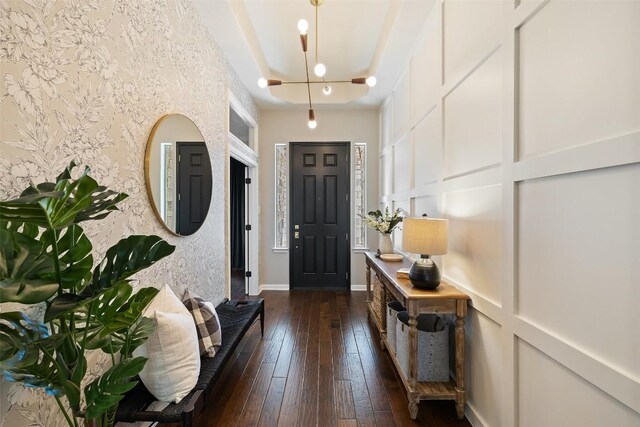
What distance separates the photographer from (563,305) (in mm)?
1140

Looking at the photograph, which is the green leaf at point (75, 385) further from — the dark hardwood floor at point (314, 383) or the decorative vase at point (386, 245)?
the decorative vase at point (386, 245)

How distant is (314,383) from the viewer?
223 centimetres

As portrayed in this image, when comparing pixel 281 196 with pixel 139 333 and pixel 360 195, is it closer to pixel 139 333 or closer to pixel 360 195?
pixel 360 195

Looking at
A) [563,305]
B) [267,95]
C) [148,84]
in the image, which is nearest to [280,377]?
[563,305]

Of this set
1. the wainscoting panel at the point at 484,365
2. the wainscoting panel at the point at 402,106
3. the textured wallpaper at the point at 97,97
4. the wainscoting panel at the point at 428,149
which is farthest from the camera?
the wainscoting panel at the point at 402,106

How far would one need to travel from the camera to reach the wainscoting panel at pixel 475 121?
1.58 m

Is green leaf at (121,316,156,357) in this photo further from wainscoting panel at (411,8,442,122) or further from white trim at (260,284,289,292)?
white trim at (260,284,289,292)

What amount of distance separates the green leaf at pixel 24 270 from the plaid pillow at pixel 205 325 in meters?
1.25

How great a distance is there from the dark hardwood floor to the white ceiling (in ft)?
10.0

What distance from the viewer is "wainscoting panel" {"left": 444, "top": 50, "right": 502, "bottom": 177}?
1581 mm

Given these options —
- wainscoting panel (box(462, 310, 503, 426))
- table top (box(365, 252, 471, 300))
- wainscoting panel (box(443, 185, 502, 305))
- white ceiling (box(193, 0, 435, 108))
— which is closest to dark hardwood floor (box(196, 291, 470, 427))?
wainscoting panel (box(462, 310, 503, 426))

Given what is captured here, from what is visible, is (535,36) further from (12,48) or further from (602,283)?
(12,48)

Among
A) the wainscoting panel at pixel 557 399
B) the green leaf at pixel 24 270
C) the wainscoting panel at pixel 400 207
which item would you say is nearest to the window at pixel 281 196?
the wainscoting panel at pixel 400 207

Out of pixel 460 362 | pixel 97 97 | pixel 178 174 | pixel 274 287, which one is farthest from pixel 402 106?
pixel 274 287
